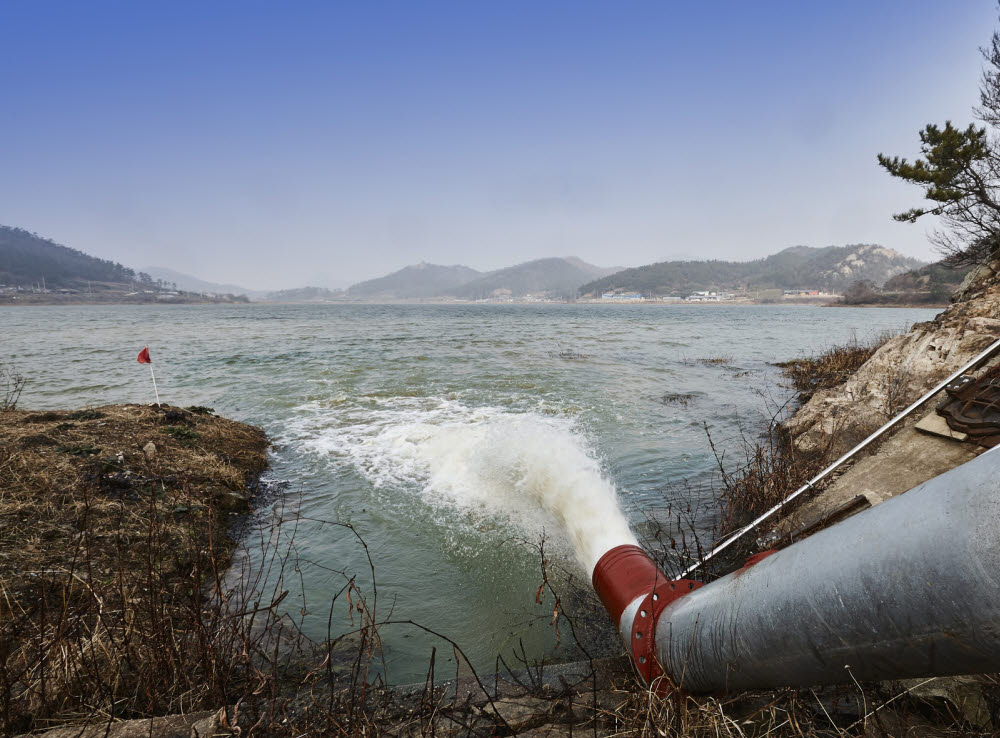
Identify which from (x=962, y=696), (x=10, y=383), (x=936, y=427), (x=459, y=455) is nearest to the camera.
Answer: (x=962, y=696)

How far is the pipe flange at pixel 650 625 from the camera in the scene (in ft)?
8.95

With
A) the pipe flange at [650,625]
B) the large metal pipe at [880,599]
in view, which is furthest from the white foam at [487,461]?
the large metal pipe at [880,599]

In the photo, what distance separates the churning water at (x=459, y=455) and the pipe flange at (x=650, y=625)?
1.67 meters

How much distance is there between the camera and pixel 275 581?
5.68 meters

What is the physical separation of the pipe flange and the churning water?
167cm

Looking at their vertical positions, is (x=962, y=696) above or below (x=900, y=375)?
below

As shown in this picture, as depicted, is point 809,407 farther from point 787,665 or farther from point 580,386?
point 787,665

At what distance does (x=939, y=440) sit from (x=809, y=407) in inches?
205

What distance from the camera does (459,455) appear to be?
9.85 metres

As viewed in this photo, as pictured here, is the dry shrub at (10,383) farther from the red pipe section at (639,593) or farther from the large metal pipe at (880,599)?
the large metal pipe at (880,599)

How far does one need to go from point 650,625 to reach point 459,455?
732 cm

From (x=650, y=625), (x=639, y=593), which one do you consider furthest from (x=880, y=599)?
(x=639, y=593)

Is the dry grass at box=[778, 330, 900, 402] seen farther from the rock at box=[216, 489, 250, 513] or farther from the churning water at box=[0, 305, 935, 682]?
the rock at box=[216, 489, 250, 513]

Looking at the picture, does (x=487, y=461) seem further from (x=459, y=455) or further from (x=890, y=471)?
(x=890, y=471)
